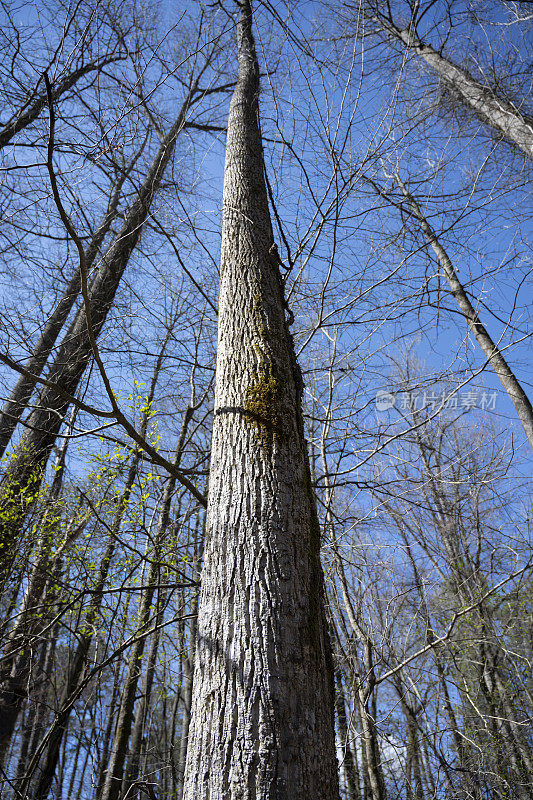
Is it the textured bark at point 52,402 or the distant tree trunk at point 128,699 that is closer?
the textured bark at point 52,402

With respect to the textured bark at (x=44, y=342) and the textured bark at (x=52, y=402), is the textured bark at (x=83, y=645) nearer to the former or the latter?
the textured bark at (x=52, y=402)

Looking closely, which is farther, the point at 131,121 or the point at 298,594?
the point at 131,121

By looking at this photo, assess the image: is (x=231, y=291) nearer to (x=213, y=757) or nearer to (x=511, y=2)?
(x=213, y=757)

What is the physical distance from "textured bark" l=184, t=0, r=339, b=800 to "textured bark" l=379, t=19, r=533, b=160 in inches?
191

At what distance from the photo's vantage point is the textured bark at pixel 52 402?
3.82 meters

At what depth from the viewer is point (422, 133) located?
3.67 m

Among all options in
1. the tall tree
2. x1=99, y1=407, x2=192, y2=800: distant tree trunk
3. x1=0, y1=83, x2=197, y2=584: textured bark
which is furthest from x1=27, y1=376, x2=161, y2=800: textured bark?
the tall tree

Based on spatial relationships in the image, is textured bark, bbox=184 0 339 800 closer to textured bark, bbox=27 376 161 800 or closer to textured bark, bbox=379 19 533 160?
textured bark, bbox=27 376 161 800

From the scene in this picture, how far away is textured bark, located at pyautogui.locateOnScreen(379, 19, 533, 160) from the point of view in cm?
526

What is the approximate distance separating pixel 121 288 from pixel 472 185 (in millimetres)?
3461

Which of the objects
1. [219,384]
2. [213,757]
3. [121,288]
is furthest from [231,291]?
[121,288]

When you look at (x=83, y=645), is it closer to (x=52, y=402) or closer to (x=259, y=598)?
(x=52, y=402)

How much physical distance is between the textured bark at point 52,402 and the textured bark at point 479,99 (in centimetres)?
354

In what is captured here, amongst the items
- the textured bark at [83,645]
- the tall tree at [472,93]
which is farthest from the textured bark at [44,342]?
the tall tree at [472,93]
